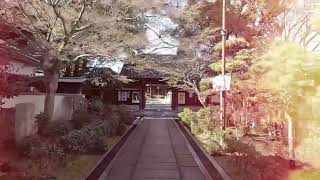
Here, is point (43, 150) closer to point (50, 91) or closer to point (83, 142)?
point (83, 142)

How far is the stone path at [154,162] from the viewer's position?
11.8 metres

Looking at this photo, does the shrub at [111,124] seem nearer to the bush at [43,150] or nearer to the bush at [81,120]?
the bush at [81,120]

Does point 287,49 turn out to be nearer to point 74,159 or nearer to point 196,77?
point 74,159

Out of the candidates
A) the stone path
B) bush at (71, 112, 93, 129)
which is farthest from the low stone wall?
the stone path

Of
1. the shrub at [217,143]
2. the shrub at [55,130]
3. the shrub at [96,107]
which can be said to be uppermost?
the shrub at [96,107]

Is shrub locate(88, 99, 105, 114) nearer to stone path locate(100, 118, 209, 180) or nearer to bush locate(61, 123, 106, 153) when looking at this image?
stone path locate(100, 118, 209, 180)

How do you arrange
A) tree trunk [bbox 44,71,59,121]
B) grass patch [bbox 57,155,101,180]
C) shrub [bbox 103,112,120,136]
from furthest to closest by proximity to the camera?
shrub [bbox 103,112,120,136], tree trunk [bbox 44,71,59,121], grass patch [bbox 57,155,101,180]

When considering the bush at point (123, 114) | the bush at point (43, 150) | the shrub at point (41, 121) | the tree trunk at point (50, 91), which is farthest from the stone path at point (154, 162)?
the bush at point (123, 114)

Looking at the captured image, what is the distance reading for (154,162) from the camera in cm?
1419

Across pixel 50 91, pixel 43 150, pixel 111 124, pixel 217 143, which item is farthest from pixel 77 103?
pixel 43 150

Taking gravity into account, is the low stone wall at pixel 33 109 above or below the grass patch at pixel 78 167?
above

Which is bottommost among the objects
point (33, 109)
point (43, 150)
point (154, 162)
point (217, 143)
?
point (154, 162)

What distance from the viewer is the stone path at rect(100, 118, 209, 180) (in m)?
11.8

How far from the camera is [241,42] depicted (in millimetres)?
22219
